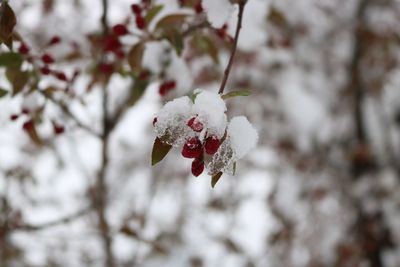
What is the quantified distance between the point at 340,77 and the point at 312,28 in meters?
0.76

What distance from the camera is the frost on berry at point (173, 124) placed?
780 millimetres

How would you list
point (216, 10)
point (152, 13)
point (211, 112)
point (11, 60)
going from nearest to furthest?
point (211, 112), point (216, 10), point (11, 60), point (152, 13)

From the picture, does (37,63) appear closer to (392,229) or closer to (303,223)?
(303,223)

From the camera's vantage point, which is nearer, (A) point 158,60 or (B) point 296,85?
(A) point 158,60

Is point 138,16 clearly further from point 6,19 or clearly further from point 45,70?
point 6,19

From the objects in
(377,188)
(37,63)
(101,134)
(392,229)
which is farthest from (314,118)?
(37,63)

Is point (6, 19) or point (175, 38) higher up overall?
point (175, 38)

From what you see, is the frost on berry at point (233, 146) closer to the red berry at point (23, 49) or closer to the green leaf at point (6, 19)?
the green leaf at point (6, 19)

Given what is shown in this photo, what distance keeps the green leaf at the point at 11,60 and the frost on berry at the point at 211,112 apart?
750mm

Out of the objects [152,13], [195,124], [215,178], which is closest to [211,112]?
[195,124]

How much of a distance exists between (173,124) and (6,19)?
1.34 feet

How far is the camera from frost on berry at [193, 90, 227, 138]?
2.49 ft

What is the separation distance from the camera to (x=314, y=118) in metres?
5.55

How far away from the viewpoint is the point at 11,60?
4.28ft
